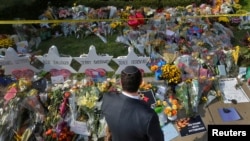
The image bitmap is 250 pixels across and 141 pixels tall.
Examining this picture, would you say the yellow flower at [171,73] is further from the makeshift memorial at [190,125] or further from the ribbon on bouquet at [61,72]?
the ribbon on bouquet at [61,72]

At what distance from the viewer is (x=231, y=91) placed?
6848mm

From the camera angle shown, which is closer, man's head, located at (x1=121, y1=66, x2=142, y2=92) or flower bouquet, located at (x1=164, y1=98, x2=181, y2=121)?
man's head, located at (x1=121, y1=66, x2=142, y2=92)

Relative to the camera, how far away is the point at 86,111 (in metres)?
5.79

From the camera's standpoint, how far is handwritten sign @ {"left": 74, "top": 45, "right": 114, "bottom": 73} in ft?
23.4

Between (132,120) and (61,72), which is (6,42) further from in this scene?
(132,120)

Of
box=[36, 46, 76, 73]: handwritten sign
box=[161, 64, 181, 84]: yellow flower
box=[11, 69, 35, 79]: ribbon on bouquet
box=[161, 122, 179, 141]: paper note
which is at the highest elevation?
box=[36, 46, 76, 73]: handwritten sign

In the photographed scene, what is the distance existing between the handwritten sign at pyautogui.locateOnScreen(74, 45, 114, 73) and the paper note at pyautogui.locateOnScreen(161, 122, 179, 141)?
1917mm

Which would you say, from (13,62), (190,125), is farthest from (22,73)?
(190,125)

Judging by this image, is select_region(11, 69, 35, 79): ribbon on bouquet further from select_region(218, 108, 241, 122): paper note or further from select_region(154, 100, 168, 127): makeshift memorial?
select_region(218, 108, 241, 122): paper note

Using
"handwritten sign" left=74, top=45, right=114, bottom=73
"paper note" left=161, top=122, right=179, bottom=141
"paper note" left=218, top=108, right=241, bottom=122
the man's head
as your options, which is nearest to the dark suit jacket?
the man's head

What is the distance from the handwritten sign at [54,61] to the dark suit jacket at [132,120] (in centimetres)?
352

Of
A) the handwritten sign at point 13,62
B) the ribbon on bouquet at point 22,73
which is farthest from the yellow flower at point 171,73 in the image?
the handwritten sign at point 13,62

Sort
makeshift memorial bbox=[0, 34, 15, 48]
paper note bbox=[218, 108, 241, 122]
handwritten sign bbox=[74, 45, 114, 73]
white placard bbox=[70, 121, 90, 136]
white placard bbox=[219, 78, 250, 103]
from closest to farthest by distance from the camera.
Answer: white placard bbox=[70, 121, 90, 136]
paper note bbox=[218, 108, 241, 122]
white placard bbox=[219, 78, 250, 103]
handwritten sign bbox=[74, 45, 114, 73]
makeshift memorial bbox=[0, 34, 15, 48]

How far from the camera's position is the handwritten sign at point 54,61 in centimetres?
720
